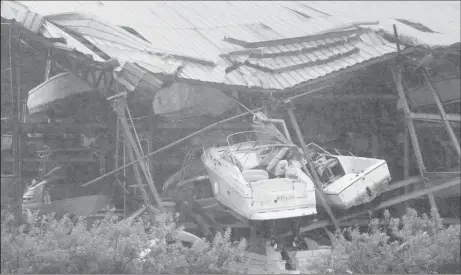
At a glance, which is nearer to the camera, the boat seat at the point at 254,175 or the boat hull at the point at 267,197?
the boat hull at the point at 267,197

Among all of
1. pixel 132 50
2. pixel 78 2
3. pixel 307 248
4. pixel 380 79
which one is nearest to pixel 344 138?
pixel 380 79

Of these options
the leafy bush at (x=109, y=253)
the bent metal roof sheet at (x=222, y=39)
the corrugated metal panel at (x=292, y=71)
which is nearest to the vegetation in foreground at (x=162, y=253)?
the leafy bush at (x=109, y=253)

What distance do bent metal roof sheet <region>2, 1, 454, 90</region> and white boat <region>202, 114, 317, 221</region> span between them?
1.62 meters

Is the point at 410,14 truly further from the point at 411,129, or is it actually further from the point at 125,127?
the point at 125,127

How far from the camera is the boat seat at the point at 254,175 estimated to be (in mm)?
14211

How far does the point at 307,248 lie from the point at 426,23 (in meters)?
9.88

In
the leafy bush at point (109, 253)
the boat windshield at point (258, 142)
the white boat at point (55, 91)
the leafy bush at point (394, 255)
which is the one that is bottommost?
the leafy bush at point (394, 255)

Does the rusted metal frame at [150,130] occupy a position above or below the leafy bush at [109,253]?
above

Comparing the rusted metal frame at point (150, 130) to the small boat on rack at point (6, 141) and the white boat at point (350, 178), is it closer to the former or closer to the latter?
the white boat at point (350, 178)

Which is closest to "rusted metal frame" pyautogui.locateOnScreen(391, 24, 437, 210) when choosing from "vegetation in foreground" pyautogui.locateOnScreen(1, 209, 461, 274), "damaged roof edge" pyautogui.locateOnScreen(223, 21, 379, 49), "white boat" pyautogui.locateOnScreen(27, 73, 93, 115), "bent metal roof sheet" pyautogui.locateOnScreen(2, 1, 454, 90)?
"bent metal roof sheet" pyautogui.locateOnScreen(2, 1, 454, 90)

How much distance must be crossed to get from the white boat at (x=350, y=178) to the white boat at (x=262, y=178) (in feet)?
3.48

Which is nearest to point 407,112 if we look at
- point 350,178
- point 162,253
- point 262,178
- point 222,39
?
point 350,178

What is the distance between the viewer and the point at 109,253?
10922 millimetres

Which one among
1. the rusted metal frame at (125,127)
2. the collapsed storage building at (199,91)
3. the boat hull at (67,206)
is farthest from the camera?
the boat hull at (67,206)
